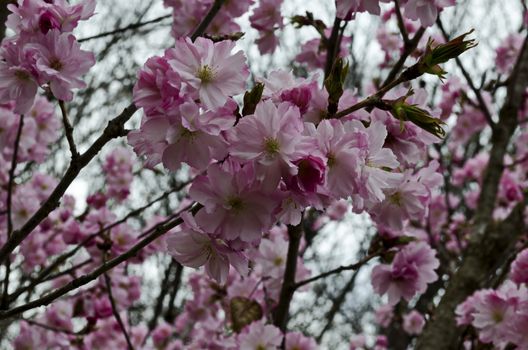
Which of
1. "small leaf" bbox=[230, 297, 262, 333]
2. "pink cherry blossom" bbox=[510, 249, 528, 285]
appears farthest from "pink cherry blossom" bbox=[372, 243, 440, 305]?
"small leaf" bbox=[230, 297, 262, 333]

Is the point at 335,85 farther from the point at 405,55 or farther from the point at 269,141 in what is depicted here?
the point at 405,55

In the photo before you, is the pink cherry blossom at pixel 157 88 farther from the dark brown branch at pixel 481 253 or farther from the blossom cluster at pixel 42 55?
the dark brown branch at pixel 481 253

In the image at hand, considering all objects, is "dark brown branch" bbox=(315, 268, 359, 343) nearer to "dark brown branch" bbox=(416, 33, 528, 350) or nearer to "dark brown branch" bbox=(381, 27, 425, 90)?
"dark brown branch" bbox=(416, 33, 528, 350)

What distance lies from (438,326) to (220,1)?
5.77 ft

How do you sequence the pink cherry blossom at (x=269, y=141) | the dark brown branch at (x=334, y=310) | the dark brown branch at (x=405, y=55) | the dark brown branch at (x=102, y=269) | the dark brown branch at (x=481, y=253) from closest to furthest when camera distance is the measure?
1. the pink cherry blossom at (x=269, y=141)
2. the dark brown branch at (x=102, y=269)
3. the dark brown branch at (x=405, y=55)
4. the dark brown branch at (x=481, y=253)
5. the dark brown branch at (x=334, y=310)

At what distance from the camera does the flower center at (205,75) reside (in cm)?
127

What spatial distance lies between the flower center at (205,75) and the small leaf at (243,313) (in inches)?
71.9

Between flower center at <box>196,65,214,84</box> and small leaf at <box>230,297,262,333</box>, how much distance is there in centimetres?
A: 183

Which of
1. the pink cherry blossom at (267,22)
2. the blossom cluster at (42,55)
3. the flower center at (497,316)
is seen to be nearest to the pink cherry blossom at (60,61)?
the blossom cluster at (42,55)

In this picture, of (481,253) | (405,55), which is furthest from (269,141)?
(481,253)

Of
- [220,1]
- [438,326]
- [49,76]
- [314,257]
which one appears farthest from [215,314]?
[314,257]

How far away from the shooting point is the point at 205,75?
1.28 meters

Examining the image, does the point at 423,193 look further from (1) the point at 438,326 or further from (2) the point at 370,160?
(1) the point at 438,326

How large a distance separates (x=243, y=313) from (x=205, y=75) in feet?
6.19
